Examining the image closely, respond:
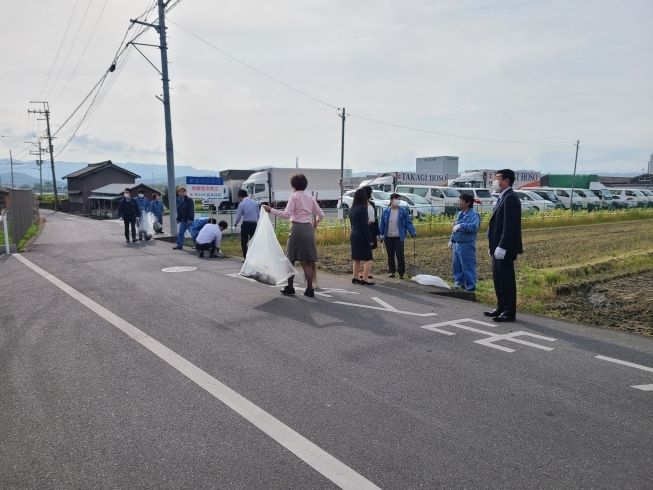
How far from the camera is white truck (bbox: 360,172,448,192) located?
36.0 m

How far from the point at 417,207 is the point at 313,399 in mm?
21110

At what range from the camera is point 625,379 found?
14.3 ft

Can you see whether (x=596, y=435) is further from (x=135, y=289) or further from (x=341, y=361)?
(x=135, y=289)

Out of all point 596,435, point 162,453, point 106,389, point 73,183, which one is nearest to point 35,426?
point 106,389

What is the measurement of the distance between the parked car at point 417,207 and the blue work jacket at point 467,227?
49.6 ft

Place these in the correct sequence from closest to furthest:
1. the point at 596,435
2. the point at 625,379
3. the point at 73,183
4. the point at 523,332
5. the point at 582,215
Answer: the point at 596,435 < the point at 625,379 < the point at 523,332 < the point at 582,215 < the point at 73,183

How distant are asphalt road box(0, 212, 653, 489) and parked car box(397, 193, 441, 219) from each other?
1706 cm

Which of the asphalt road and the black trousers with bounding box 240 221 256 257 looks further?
the black trousers with bounding box 240 221 256 257

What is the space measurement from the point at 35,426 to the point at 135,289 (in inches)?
193

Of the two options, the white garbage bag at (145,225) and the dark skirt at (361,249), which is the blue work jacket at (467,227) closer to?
the dark skirt at (361,249)

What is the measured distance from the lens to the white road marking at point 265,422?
2824mm

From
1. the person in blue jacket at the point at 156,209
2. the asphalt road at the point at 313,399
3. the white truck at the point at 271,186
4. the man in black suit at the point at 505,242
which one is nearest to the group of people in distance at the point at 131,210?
the person in blue jacket at the point at 156,209

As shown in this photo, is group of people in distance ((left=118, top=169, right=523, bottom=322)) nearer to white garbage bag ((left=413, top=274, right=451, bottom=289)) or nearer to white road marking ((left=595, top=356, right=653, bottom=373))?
white garbage bag ((left=413, top=274, right=451, bottom=289))

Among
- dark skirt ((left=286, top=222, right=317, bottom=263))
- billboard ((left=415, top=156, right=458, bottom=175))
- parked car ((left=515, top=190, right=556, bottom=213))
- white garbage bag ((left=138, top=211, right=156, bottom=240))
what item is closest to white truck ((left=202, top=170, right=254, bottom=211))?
billboard ((left=415, top=156, right=458, bottom=175))
